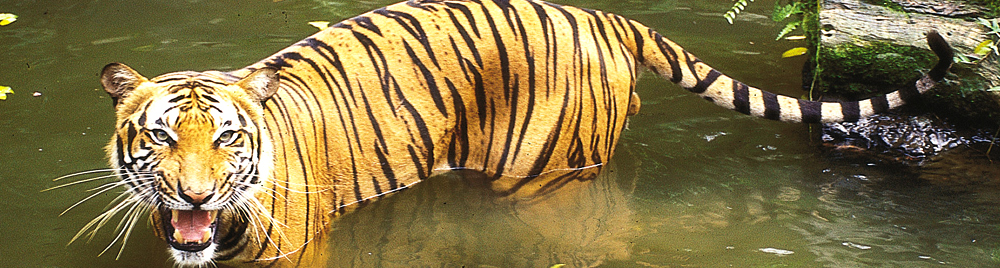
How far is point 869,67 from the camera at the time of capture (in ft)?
15.3

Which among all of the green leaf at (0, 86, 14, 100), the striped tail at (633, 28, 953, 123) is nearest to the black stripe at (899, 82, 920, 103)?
the striped tail at (633, 28, 953, 123)

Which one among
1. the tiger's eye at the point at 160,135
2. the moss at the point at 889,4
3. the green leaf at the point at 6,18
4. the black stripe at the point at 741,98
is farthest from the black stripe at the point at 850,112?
the green leaf at the point at 6,18

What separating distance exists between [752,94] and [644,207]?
76cm

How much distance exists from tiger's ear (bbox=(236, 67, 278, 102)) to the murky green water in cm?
95

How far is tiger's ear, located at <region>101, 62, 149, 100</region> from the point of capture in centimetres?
280

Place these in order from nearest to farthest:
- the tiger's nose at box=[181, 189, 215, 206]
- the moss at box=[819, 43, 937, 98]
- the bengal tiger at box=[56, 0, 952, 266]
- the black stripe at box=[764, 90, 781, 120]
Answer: the tiger's nose at box=[181, 189, 215, 206] < the bengal tiger at box=[56, 0, 952, 266] < the black stripe at box=[764, 90, 781, 120] < the moss at box=[819, 43, 937, 98]

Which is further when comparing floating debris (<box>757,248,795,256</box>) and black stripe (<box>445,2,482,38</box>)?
black stripe (<box>445,2,482,38</box>)

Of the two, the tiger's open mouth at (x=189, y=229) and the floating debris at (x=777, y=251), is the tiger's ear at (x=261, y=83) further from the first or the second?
the floating debris at (x=777, y=251)

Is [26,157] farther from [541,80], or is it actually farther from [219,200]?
[541,80]

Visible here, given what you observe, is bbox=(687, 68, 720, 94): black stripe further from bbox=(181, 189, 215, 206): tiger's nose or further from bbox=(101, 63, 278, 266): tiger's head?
bbox=(181, 189, 215, 206): tiger's nose

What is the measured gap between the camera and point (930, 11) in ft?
14.8

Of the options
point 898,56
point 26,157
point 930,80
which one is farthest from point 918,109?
point 26,157

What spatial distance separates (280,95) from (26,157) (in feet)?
6.71

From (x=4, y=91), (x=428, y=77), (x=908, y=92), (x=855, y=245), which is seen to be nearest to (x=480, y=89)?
(x=428, y=77)
